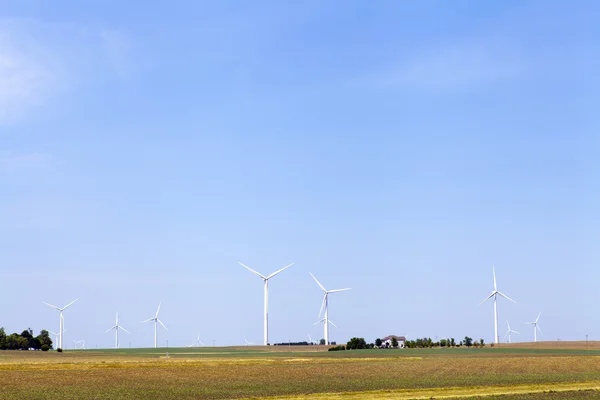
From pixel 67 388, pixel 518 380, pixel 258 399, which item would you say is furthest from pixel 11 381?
pixel 518 380

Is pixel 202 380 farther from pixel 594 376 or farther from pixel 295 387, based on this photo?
pixel 594 376

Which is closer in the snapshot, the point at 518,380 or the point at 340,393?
the point at 340,393

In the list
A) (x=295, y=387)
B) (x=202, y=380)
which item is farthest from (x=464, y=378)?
(x=202, y=380)

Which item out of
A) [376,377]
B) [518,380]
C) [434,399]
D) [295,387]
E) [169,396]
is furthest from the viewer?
[376,377]

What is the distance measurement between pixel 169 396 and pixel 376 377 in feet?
97.4

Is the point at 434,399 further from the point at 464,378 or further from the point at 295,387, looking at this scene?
the point at 464,378

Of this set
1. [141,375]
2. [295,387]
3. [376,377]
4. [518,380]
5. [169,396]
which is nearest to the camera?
[169,396]

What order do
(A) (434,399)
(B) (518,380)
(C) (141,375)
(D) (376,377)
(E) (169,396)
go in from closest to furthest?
(A) (434,399), (E) (169,396), (B) (518,380), (D) (376,377), (C) (141,375)

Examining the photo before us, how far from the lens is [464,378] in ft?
276

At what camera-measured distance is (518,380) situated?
81250mm

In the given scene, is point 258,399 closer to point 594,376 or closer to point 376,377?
point 376,377

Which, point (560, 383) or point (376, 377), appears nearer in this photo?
point (560, 383)

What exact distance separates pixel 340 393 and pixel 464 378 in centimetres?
2464

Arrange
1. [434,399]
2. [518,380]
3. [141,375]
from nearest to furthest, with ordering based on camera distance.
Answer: [434,399] < [518,380] < [141,375]
